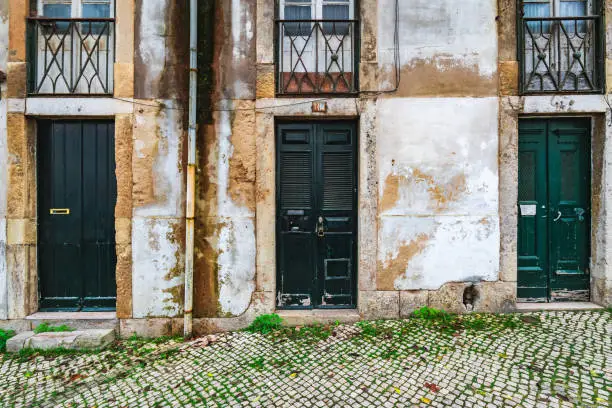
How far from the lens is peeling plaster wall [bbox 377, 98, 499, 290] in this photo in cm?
438

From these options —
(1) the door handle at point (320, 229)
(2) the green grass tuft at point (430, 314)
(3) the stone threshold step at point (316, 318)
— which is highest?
(1) the door handle at point (320, 229)

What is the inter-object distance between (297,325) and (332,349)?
0.78 m

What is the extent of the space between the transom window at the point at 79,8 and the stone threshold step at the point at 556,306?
290 inches

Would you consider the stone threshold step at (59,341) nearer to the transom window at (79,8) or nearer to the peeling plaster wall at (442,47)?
the transom window at (79,8)

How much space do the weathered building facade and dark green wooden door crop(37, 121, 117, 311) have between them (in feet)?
0.10

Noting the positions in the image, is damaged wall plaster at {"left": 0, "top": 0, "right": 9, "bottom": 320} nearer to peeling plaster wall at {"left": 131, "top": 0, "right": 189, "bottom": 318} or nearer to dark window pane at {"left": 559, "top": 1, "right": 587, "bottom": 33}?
peeling plaster wall at {"left": 131, "top": 0, "right": 189, "bottom": 318}

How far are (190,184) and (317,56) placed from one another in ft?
8.50

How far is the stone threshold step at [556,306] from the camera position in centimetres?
442

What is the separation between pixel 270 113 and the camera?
14.4ft

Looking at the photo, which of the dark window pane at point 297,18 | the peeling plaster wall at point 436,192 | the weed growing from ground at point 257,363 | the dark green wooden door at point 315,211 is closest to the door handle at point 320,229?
the dark green wooden door at point 315,211

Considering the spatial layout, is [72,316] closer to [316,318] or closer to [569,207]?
[316,318]

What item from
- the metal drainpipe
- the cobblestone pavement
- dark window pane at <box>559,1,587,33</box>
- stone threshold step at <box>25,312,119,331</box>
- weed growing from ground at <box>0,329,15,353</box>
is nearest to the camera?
the cobblestone pavement

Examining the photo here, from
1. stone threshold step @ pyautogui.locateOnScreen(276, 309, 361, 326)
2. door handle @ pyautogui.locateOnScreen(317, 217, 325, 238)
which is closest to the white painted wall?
door handle @ pyautogui.locateOnScreen(317, 217, 325, 238)

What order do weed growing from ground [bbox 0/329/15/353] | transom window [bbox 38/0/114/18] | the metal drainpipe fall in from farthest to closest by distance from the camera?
transom window [bbox 38/0/114/18] < the metal drainpipe < weed growing from ground [bbox 0/329/15/353]
